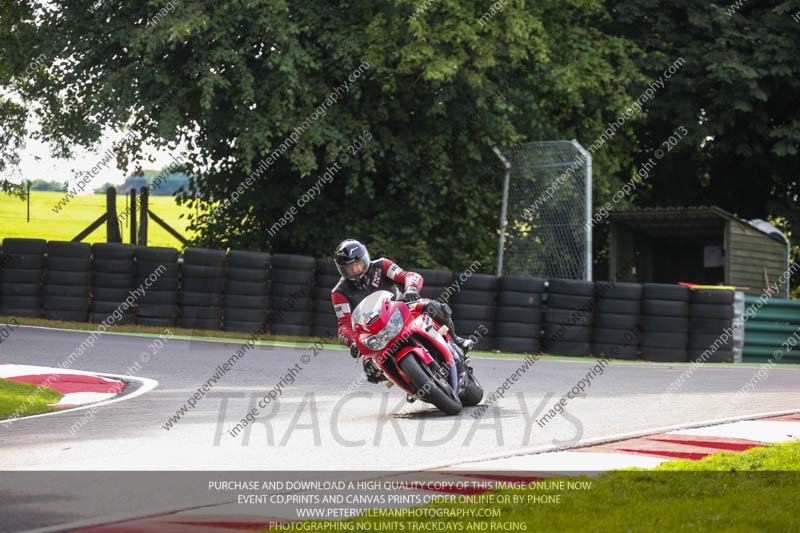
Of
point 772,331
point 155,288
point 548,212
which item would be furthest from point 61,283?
point 772,331

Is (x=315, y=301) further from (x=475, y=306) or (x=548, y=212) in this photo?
(x=548, y=212)

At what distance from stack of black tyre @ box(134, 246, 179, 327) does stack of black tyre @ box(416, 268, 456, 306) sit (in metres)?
4.25

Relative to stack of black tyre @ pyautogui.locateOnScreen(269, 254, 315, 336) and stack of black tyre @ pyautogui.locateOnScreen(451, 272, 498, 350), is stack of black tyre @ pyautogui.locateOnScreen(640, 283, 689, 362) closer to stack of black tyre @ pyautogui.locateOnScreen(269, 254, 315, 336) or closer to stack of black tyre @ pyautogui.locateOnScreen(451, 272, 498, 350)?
stack of black tyre @ pyautogui.locateOnScreen(451, 272, 498, 350)

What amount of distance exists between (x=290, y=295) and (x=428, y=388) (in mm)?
10298

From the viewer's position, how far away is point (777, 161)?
2642cm

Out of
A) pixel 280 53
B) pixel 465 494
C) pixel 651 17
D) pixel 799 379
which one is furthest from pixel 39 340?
pixel 651 17

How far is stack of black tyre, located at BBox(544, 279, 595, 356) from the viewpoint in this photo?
19141mm

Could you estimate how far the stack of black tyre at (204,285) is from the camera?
64.6 feet

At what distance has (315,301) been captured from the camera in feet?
65.2

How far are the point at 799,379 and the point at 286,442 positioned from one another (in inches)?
357

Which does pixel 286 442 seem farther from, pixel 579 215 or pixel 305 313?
pixel 579 215

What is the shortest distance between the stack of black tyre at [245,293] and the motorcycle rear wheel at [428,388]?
1000 cm

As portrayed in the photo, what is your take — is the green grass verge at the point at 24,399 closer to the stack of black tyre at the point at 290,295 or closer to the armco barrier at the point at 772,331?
the stack of black tyre at the point at 290,295

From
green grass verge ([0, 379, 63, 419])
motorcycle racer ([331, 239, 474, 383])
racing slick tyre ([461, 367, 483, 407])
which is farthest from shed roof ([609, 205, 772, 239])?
green grass verge ([0, 379, 63, 419])
